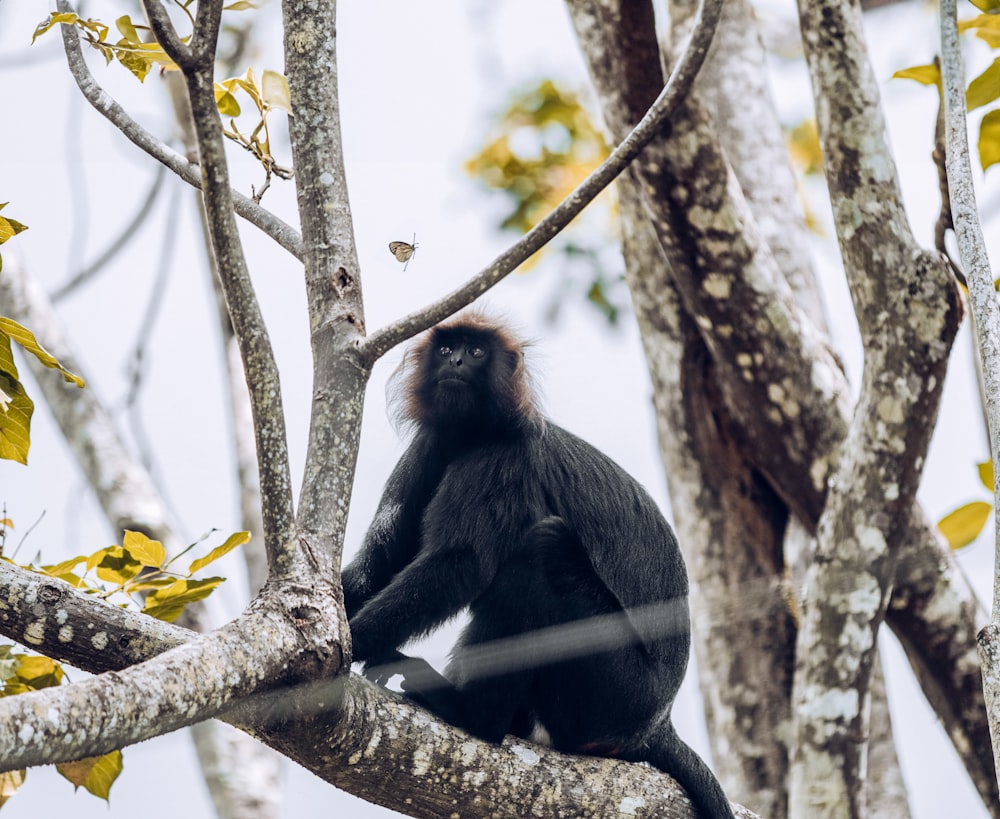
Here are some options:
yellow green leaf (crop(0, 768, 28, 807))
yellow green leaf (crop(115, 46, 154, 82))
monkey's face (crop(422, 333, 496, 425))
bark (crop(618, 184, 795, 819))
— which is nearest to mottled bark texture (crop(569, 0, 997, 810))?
bark (crop(618, 184, 795, 819))

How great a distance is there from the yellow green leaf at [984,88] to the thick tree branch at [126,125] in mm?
2192

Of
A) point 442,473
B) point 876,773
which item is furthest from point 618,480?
point 876,773

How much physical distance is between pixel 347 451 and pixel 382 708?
74 cm

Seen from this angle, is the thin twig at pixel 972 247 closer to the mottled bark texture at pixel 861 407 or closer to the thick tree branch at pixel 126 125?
the mottled bark texture at pixel 861 407

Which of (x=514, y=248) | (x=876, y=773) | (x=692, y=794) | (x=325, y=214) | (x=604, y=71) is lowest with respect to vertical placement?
(x=692, y=794)

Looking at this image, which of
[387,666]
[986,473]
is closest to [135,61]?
[387,666]

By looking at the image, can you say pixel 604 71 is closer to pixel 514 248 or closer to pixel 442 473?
pixel 442 473

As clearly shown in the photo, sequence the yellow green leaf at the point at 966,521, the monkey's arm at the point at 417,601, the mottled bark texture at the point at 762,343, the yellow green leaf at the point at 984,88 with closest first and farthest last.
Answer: the yellow green leaf at the point at 984,88 → the monkey's arm at the point at 417,601 → the yellow green leaf at the point at 966,521 → the mottled bark texture at the point at 762,343

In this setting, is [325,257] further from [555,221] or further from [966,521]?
[966,521]

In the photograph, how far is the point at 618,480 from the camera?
15.2 ft

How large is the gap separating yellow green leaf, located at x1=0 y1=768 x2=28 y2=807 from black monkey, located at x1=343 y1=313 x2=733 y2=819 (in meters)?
1.13

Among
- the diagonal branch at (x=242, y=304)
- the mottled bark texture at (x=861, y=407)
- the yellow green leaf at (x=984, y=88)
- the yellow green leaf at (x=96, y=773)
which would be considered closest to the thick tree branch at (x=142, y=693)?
the diagonal branch at (x=242, y=304)

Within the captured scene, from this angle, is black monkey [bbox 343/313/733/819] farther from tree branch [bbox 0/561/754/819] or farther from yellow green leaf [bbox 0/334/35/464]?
yellow green leaf [bbox 0/334/35/464]

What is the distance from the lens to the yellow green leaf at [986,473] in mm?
4074
